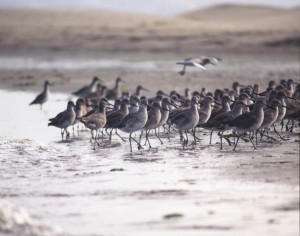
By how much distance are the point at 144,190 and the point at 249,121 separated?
482 centimetres

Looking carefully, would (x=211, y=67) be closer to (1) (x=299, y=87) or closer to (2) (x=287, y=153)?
(1) (x=299, y=87)

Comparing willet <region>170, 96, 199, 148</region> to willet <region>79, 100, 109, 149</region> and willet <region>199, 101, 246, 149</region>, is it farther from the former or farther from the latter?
willet <region>79, 100, 109, 149</region>

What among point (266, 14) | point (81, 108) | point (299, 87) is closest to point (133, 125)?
point (81, 108)

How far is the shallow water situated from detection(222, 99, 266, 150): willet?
1.19 feet

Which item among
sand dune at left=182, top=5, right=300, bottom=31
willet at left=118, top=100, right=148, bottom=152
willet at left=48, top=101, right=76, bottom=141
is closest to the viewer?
willet at left=118, top=100, right=148, bottom=152

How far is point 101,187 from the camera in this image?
13.8 metres

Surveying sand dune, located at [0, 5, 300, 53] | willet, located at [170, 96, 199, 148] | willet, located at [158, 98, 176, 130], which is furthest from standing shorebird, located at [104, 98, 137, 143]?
sand dune, located at [0, 5, 300, 53]

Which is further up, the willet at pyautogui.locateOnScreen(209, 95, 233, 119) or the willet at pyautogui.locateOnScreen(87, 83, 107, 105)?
the willet at pyautogui.locateOnScreen(87, 83, 107, 105)

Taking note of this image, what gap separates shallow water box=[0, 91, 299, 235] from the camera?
1109 centimetres

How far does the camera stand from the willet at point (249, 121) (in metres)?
17.6

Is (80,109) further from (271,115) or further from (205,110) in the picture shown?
(271,115)

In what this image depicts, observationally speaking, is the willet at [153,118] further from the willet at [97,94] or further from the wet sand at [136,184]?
the willet at [97,94]

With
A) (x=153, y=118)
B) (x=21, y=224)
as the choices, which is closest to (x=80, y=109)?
(x=153, y=118)

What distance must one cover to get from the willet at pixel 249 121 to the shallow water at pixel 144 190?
14.3 inches
